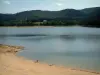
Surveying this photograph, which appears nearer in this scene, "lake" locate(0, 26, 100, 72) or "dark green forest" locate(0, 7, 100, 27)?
"dark green forest" locate(0, 7, 100, 27)

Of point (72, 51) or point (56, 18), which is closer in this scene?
point (56, 18)

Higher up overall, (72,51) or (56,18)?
(56,18)

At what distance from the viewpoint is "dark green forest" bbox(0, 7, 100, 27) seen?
11.2 ft

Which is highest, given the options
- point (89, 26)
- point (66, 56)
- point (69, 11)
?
point (69, 11)

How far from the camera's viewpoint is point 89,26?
3.67 meters

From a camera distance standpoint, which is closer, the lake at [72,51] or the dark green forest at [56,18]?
the dark green forest at [56,18]

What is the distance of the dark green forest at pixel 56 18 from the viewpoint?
342cm

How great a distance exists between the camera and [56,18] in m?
3.63

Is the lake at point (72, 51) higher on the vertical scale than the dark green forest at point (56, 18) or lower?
lower

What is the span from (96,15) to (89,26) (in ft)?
0.66

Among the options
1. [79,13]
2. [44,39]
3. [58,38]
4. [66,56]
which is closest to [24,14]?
[79,13]

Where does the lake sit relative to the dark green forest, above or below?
below

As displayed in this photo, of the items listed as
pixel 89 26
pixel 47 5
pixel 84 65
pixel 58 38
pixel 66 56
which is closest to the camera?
pixel 47 5

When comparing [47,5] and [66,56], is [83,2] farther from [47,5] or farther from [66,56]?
[66,56]
